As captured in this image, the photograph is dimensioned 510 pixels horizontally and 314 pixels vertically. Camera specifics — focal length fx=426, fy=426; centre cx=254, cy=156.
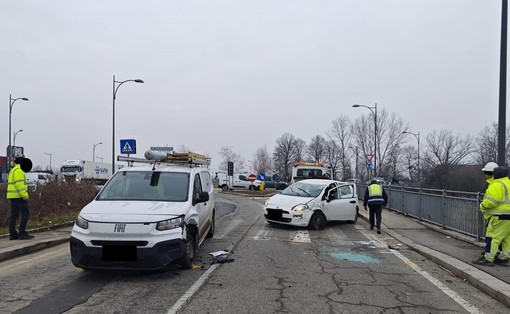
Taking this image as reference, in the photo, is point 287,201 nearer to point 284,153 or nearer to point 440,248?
point 440,248

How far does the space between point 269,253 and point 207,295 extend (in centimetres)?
332

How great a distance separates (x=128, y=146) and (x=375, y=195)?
453 inches

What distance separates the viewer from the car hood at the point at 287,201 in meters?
12.9

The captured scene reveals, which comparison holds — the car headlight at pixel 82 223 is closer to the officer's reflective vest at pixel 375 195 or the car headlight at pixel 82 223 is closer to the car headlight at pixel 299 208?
the car headlight at pixel 299 208

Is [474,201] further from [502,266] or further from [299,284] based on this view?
[299,284]

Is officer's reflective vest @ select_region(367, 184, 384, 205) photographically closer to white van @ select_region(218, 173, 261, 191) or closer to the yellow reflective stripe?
the yellow reflective stripe

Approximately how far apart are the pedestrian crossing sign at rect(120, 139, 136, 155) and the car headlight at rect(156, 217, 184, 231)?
13421 mm

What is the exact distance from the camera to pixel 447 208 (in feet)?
40.7

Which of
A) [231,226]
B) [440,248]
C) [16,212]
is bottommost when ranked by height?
[231,226]

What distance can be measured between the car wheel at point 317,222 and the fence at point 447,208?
356 cm

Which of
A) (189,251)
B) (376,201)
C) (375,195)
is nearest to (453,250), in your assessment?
(376,201)

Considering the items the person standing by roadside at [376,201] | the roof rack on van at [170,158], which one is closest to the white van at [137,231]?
the roof rack on van at [170,158]

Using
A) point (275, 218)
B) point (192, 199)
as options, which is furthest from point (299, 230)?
point (192, 199)

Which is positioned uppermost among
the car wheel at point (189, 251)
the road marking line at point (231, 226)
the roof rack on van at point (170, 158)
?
the roof rack on van at point (170, 158)
